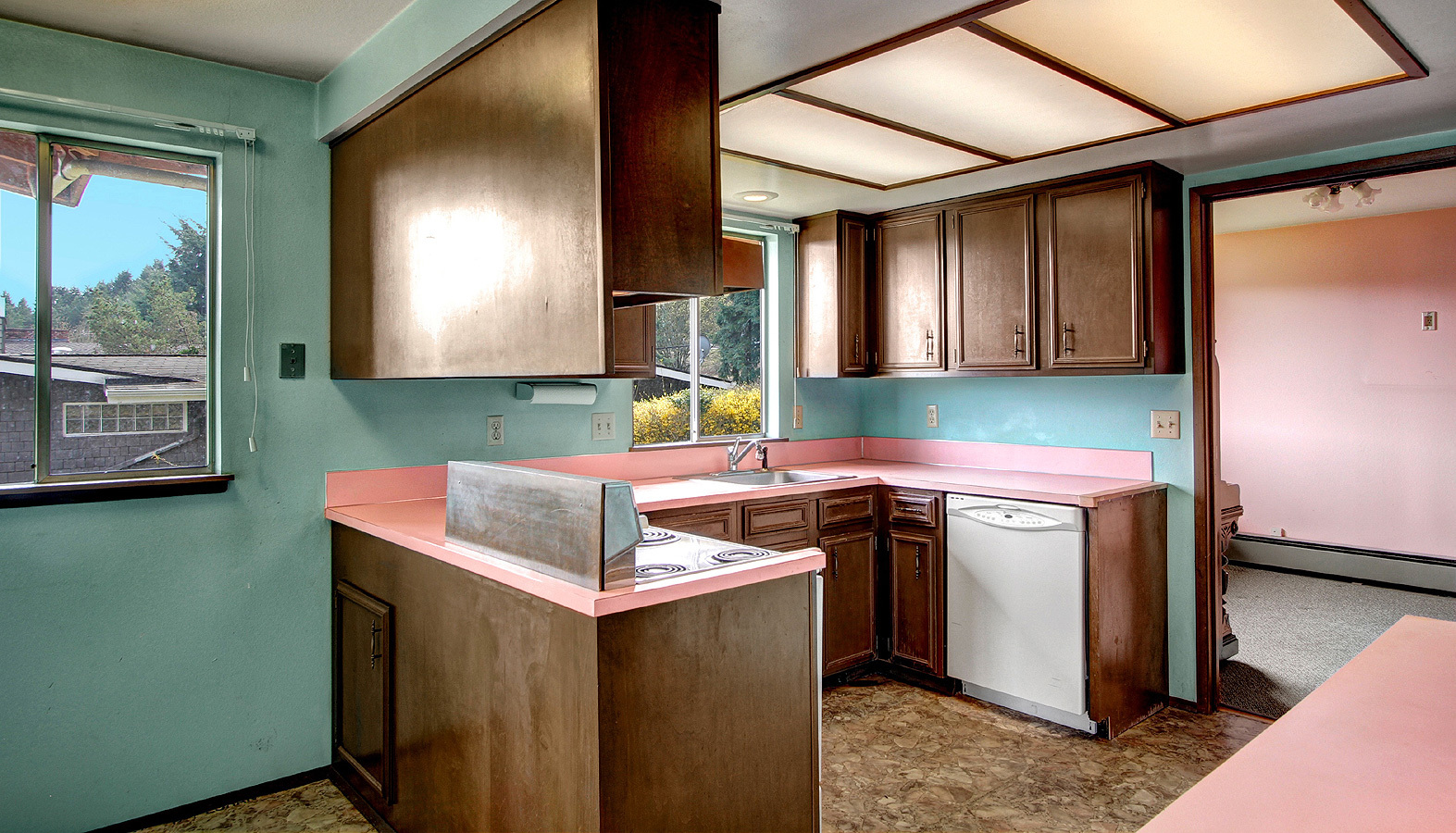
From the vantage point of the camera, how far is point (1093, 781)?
8.96 feet

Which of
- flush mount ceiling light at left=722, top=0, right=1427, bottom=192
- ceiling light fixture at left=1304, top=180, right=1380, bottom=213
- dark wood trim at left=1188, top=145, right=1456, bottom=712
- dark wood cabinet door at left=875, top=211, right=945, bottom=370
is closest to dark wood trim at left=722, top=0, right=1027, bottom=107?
flush mount ceiling light at left=722, top=0, right=1427, bottom=192

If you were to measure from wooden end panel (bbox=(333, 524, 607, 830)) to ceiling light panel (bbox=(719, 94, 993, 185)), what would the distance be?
1.66 metres

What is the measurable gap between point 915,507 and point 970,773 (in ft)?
3.71

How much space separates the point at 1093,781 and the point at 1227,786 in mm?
2165

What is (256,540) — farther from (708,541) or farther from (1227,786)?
(1227,786)

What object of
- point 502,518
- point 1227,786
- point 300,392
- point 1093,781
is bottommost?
point 1093,781

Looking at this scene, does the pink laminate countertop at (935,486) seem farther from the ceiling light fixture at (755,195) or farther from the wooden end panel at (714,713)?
the ceiling light fixture at (755,195)

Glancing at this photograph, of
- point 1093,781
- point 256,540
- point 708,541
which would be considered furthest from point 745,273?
point 1093,781

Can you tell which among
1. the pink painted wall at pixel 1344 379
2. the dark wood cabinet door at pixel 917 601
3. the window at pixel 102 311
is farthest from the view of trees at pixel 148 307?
the pink painted wall at pixel 1344 379

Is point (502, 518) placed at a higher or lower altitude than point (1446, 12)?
lower

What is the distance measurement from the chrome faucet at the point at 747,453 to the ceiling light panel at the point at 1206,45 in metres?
2.16

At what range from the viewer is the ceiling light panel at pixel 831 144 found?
2.62m

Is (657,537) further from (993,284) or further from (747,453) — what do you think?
(993,284)

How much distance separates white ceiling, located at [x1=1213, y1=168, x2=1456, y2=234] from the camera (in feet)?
14.3
